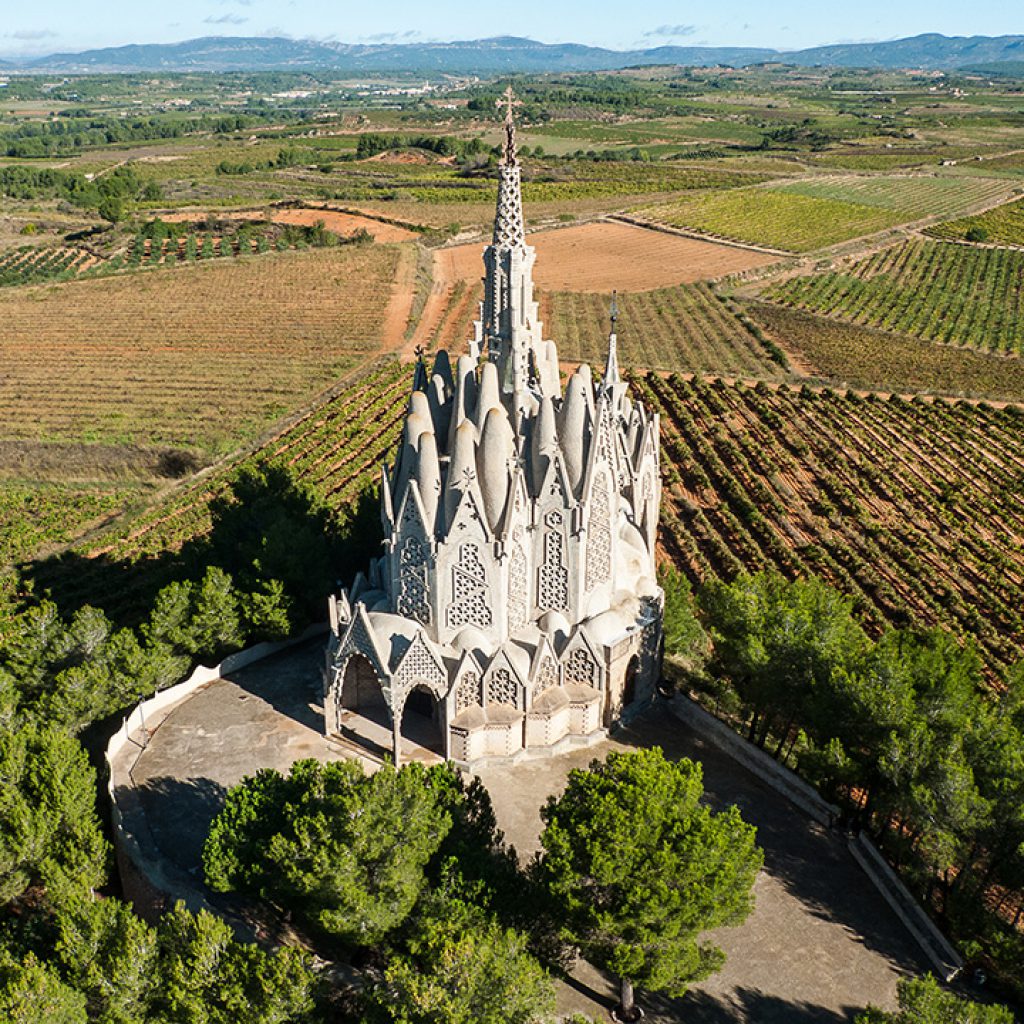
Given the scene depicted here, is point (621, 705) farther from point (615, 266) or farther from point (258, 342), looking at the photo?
point (615, 266)

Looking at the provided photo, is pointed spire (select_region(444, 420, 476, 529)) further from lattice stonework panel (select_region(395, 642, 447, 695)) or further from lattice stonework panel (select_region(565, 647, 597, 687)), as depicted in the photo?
lattice stonework panel (select_region(565, 647, 597, 687))

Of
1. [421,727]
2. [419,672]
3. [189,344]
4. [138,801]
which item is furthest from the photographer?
[189,344]

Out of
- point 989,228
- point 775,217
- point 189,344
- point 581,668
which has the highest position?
point 775,217

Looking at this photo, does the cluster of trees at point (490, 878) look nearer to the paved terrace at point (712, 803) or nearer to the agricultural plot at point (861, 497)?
the paved terrace at point (712, 803)

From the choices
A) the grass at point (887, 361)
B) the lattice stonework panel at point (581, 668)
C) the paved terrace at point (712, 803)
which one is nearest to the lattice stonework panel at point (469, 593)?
the lattice stonework panel at point (581, 668)

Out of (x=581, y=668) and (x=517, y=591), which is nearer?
(x=517, y=591)

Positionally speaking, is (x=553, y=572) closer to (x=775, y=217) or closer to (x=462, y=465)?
(x=462, y=465)

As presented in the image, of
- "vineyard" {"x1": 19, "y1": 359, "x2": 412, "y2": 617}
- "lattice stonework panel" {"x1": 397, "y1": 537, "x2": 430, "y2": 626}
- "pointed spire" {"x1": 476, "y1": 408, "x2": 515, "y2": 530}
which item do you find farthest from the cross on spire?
"vineyard" {"x1": 19, "y1": 359, "x2": 412, "y2": 617}

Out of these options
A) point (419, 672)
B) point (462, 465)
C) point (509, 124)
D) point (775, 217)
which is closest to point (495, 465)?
point (462, 465)
